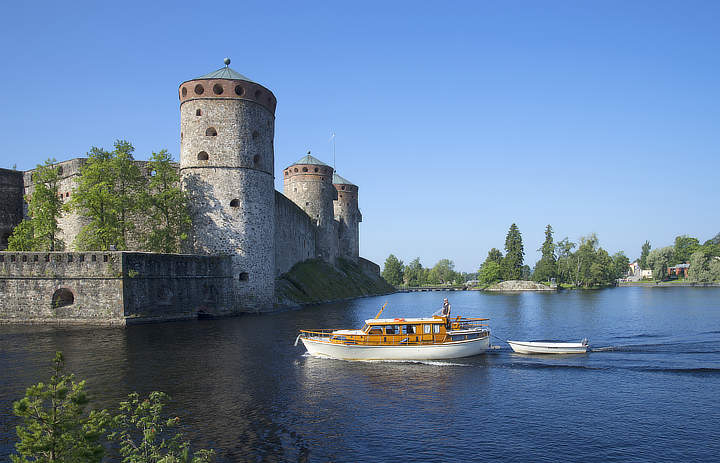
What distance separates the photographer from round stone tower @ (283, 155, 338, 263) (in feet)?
276

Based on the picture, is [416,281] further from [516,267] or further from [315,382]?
[315,382]

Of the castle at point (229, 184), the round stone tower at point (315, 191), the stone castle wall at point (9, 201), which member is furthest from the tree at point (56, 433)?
the round stone tower at point (315, 191)

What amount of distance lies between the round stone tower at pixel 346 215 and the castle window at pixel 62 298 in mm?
64828

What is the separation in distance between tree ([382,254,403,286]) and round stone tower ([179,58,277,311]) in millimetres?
112524

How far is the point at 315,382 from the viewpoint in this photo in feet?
66.3

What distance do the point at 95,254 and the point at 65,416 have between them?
34.3 m

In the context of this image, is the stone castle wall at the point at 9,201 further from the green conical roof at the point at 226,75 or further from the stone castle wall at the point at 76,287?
the green conical roof at the point at 226,75

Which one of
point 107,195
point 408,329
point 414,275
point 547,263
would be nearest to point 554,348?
point 408,329

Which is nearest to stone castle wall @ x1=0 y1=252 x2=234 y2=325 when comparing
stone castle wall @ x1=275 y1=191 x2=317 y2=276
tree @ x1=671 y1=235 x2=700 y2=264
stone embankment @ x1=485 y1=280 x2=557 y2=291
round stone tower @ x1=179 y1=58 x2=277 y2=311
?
round stone tower @ x1=179 y1=58 x2=277 y2=311

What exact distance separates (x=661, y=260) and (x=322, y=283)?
115 metres

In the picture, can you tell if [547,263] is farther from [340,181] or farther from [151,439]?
[151,439]

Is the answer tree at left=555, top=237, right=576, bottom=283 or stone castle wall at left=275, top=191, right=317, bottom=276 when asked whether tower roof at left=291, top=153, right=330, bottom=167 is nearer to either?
stone castle wall at left=275, top=191, right=317, bottom=276

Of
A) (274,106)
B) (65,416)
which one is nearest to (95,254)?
(274,106)

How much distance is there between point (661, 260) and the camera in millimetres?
141125
